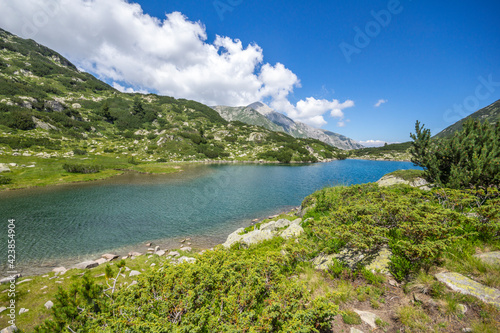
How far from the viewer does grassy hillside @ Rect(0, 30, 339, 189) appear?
68.2 metres

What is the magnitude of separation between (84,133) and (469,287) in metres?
157

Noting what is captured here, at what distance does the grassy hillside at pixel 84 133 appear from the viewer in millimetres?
68206

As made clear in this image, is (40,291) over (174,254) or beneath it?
over

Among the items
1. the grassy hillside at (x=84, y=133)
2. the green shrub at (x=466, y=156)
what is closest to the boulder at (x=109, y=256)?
the green shrub at (x=466, y=156)

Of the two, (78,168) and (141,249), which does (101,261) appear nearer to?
(141,249)

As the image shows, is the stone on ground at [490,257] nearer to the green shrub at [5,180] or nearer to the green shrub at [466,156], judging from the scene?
the green shrub at [466,156]

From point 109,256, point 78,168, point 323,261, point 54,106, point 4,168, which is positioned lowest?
point 109,256

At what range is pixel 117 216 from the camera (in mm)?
28797

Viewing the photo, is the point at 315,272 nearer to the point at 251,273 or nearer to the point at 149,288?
the point at 251,273

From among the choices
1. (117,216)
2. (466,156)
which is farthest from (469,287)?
(117,216)

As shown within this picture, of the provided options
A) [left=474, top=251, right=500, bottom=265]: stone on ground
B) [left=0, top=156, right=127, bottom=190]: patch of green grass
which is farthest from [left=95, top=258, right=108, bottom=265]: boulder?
[left=0, top=156, right=127, bottom=190]: patch of green grass

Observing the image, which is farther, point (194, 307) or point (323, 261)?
point (323, 261)

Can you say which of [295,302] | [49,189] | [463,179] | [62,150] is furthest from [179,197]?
[62,150]
